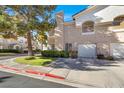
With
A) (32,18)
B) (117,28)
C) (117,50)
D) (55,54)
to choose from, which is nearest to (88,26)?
(117,28)

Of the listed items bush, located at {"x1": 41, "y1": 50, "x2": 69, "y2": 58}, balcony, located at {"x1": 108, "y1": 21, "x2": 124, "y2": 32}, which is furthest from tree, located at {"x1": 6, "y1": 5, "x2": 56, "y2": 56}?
balcony, located at {"x1": 108, "y1": 21, "x2": 124, "y2": 32}

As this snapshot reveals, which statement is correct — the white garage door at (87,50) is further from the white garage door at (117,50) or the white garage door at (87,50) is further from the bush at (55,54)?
the white garage door at (117,50)

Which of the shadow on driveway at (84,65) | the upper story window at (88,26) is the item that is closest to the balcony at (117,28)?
the upper story window at (88,26)

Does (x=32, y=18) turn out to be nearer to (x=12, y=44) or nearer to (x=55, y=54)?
(x=55, y=54)

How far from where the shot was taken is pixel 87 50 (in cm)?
2119

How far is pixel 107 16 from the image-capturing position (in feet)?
64.5

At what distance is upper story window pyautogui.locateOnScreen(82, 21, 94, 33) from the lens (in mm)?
21353

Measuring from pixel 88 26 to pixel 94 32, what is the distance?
1.55 m

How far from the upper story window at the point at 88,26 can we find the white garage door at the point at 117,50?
3896 millimetres

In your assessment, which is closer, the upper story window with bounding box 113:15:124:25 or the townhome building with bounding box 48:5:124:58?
the townhome building with bounding box 48:5:124:58

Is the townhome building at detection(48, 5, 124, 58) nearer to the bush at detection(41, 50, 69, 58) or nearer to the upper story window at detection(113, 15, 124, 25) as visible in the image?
the upper story window at detection(113, 15, 124, 25)

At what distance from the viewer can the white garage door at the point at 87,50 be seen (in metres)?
20.7
